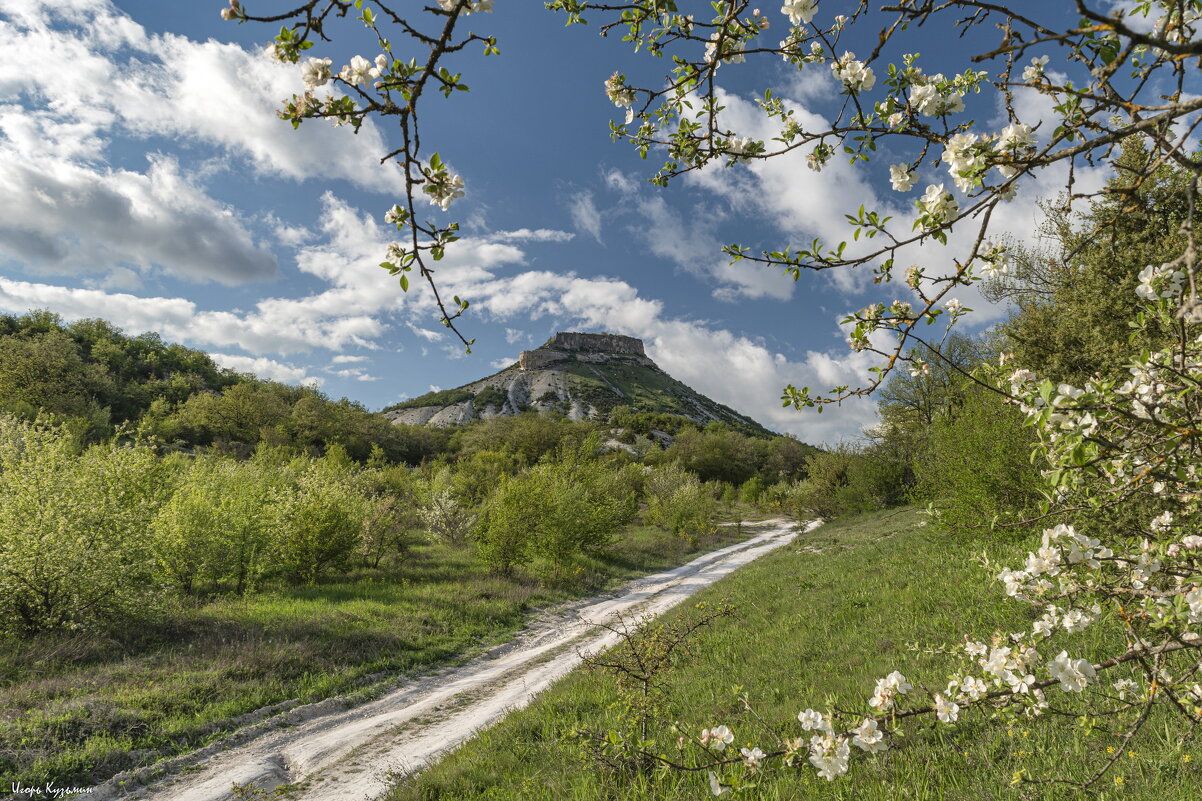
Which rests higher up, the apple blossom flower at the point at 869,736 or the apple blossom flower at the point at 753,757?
the apple blossom flower at the point at 869,736

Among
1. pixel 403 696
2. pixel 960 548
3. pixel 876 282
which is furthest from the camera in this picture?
pixel 960 548

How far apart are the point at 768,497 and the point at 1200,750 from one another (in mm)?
54226

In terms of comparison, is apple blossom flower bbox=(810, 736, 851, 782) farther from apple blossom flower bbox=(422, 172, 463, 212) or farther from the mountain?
the mountain

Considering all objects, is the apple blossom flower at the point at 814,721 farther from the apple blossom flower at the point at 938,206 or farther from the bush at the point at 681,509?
the bush at the point at 681,509

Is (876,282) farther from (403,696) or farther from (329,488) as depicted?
(329,488)

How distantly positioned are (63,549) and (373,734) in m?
8.38

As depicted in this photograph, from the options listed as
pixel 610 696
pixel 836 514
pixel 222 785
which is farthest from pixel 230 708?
pixel 836 514

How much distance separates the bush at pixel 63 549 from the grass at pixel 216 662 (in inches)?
25.6

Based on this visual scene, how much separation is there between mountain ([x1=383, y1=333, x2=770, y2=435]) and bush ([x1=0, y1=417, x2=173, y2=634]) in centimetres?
8956

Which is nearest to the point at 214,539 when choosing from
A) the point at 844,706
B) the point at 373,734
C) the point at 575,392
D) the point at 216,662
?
the point at 216,662

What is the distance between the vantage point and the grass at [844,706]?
4371mm

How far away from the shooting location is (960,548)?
14008 mm

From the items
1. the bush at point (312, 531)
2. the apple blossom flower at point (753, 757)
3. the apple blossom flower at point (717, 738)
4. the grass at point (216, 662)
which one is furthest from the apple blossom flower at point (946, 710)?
the bush at point (312, 531)

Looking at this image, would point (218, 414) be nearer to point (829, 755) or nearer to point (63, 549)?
point (63, 549)
